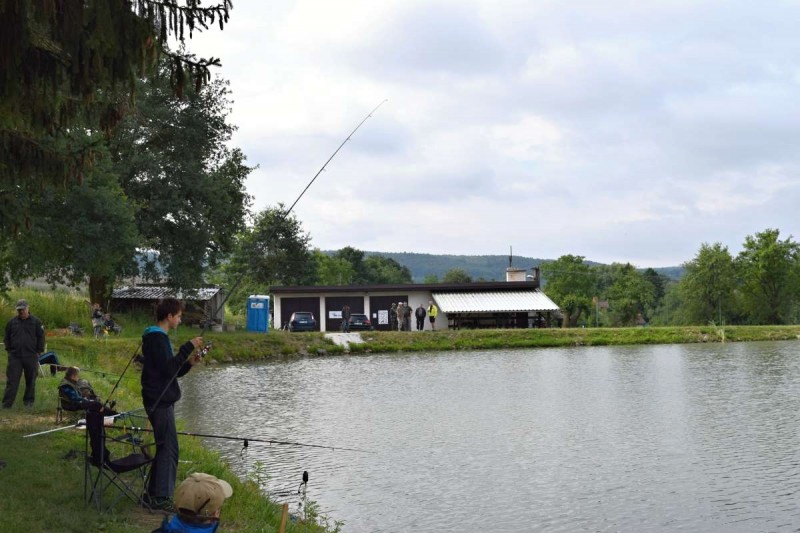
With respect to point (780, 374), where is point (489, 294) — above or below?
above

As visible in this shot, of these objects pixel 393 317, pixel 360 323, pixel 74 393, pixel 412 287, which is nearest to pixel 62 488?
pixel 74 393

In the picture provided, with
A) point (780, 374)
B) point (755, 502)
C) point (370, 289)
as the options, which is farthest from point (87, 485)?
point (370, 289)

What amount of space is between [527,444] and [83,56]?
34.2ft

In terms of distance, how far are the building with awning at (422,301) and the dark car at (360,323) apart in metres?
3.72

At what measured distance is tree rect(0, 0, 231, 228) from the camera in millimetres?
7129

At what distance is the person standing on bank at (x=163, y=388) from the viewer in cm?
791

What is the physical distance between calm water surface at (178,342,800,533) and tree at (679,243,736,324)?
64962mm

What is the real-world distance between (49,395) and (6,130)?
6.69 metres

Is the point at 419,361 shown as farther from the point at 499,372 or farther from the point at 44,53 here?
the point at 44,53

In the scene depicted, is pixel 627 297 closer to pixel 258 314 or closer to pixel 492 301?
pixel 492 301

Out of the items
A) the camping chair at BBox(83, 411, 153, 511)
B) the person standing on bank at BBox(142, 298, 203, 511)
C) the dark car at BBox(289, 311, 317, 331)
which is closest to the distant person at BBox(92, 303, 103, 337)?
the dark car at BBox(289, 311, 317, 331)

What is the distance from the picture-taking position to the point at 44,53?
770cm

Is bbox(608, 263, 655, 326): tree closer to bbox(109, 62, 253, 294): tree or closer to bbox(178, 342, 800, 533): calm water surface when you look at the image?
bbox(109, 62, 253, 294): tree

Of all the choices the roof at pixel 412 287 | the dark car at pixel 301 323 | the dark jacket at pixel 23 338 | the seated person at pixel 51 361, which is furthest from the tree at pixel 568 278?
the dark jacket at pixel 23 338
